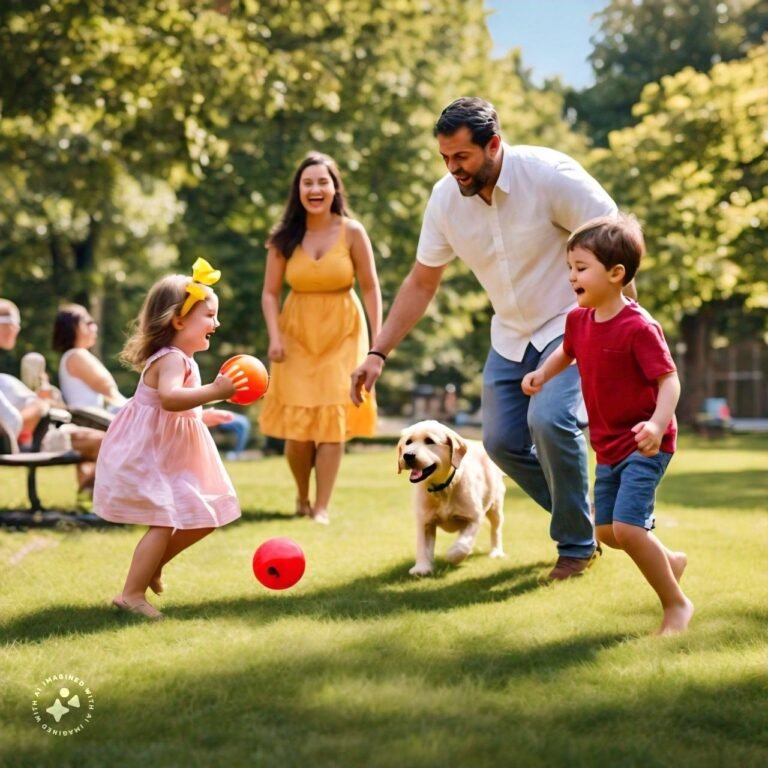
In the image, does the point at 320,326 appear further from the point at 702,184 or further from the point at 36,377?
the point at 702,184

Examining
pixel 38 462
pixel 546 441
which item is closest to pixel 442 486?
pixel 546 441

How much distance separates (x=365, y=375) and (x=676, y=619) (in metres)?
2.13

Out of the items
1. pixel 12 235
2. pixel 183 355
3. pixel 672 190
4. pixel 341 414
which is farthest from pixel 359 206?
pixel 183 355

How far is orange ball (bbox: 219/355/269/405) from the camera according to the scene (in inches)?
A: 199

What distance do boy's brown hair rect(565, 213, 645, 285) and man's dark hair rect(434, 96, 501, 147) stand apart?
0.99m

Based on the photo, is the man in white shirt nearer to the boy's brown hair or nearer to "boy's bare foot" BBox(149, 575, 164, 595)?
the boy's brown hair

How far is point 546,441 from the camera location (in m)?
5.74

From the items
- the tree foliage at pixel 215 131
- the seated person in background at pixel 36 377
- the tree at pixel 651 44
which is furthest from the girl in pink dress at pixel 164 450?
the tree at pixel 651 44

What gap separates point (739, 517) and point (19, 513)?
567 centimetres

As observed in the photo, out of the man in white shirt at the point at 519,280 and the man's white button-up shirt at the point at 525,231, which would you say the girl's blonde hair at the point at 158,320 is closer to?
the man in white shirt at the point at 519,280

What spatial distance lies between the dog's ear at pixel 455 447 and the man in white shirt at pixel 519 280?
18cm

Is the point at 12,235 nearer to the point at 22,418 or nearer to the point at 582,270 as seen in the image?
the point at 22,418

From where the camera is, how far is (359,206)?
21562mm

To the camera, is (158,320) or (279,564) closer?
(158,320)
